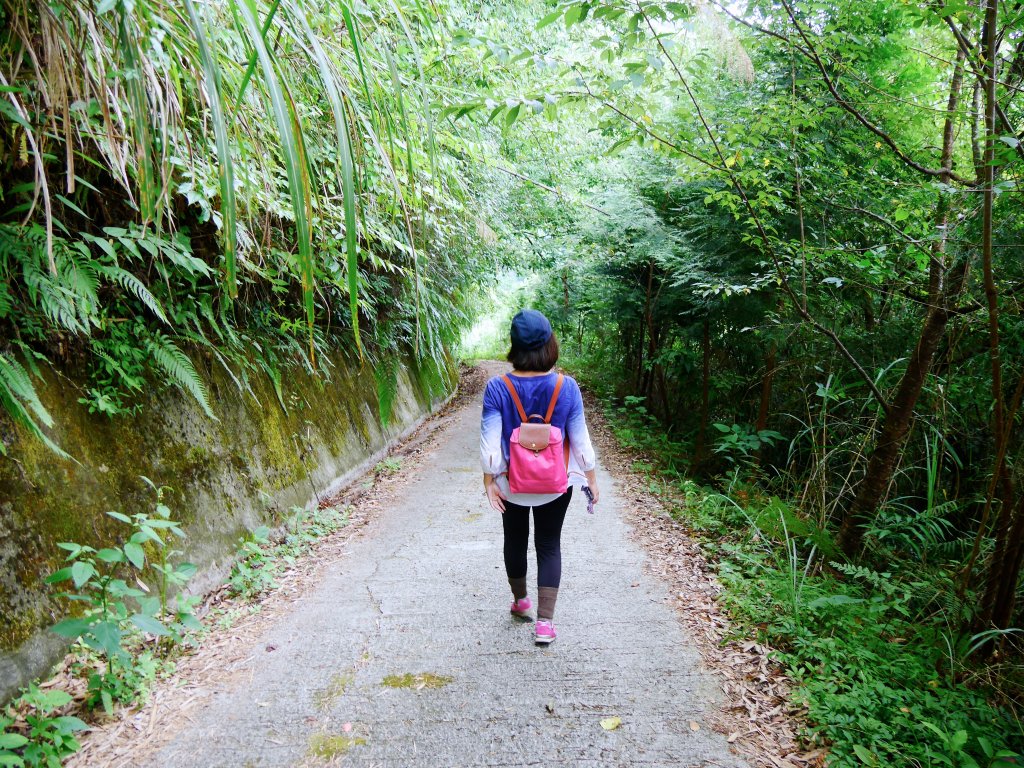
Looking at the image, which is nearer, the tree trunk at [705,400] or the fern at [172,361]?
the fern at [172,361]

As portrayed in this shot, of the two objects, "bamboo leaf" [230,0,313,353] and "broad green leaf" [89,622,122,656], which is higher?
"bamboo leaf" [230,0,313,353]

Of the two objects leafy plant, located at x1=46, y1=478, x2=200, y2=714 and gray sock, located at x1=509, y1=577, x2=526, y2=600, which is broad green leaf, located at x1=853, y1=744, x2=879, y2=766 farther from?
leafy plant, located at x1=46, y1=478, x2=200, y2=714

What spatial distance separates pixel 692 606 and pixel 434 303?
4.53m

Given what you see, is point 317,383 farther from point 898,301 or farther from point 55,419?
point 898,301

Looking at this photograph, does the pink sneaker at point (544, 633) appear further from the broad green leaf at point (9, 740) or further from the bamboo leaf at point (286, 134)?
the bamboo leaf at point (286, 134)

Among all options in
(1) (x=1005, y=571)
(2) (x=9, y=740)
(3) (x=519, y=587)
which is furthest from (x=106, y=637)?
(1) (x=1005, y=571)

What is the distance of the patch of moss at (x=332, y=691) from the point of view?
257 centimetres

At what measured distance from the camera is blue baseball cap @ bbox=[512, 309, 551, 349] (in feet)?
9.06

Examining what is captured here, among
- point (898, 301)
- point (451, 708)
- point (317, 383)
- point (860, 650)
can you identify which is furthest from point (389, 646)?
point (898, 301)

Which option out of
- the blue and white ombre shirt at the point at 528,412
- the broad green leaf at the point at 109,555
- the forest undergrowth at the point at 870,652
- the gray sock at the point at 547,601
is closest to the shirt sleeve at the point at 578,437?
the blue and white ombre shirt at the point at 528,412

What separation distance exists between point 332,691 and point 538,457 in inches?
59.0

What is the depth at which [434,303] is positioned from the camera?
6695 millimetres

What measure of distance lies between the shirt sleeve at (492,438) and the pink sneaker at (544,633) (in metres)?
0.89

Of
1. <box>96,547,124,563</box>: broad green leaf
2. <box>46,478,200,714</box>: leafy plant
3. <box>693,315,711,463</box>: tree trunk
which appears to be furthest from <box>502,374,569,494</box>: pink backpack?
<box>693,315,711,463</box>: tree trunk
